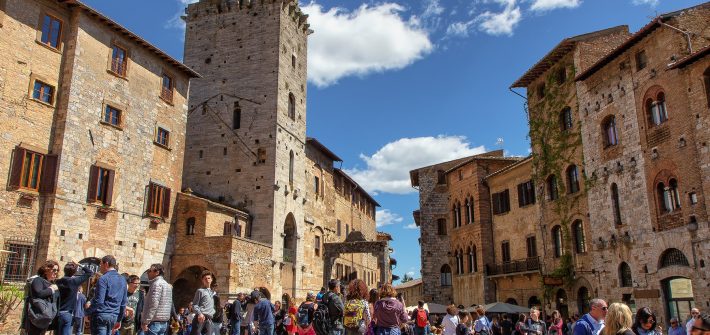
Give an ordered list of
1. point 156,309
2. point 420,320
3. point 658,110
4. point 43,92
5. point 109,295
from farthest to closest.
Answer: point 658,110 → point 43,92 → point 420,320 → point 156,309 → point 109,295

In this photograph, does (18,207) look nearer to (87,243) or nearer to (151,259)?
(87,243)

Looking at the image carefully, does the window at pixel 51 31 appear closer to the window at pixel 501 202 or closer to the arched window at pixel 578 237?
the arched window at pixel 578 237

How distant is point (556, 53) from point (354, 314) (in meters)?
24.2

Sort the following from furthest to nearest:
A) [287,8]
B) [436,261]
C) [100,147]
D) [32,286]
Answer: [436,261]
[287,8]
[100,147]
[32,286]

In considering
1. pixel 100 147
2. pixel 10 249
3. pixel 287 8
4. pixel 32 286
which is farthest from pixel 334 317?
pixel 287 8

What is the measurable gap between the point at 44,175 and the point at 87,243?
10.0 feet

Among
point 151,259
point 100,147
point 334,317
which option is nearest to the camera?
point 334,317

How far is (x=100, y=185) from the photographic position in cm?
2238

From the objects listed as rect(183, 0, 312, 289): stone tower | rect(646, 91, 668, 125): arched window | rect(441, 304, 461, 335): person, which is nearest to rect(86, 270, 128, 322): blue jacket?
rect(441, 304, 461, 335): person

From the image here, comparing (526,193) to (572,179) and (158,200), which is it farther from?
(158,200)

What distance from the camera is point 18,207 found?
63.1 ft

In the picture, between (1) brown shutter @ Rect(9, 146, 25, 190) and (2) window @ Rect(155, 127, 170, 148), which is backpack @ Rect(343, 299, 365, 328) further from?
(2) window @ Rect(155, 127, 170, 148)

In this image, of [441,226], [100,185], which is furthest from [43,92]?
[441,226]

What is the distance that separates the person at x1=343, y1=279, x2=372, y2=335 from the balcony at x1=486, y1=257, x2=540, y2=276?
22.9 meters
